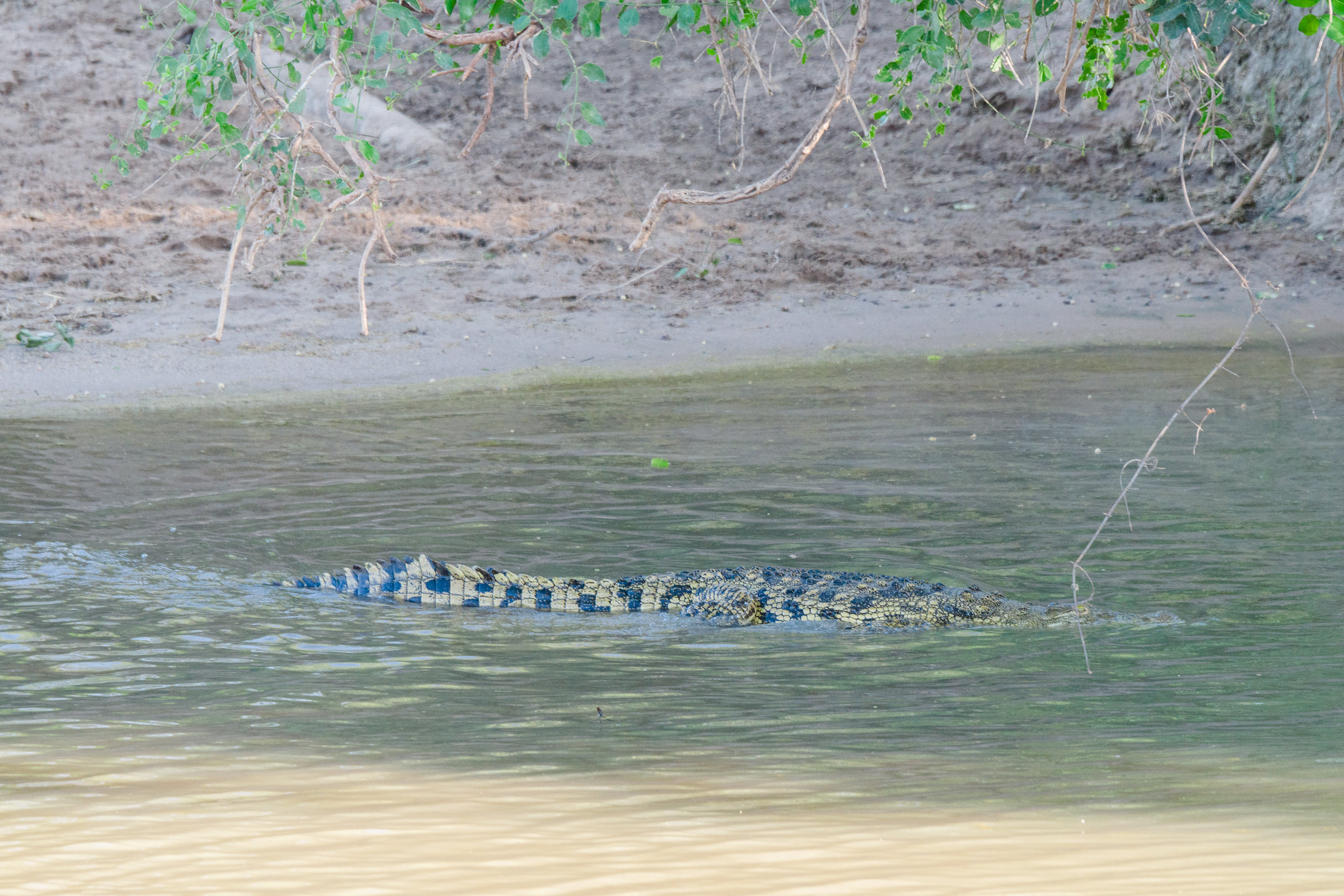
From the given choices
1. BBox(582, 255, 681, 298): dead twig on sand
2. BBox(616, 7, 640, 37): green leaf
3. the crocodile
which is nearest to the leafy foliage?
BBox(616, 7, 640, 37): green leaf

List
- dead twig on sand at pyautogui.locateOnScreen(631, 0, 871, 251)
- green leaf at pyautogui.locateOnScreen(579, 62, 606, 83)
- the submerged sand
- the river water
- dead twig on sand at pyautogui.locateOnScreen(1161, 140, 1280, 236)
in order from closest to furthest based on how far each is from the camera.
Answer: the submerged sand < the river water < green leaf at pyautogui.locateOnScreen(579, 62, 606, 83) < dead twig on sand at pyautogui.locateOnScreen(631, 0, 871, 251) < dead twig on sand at pyautogui.locateOnScreen(1161, 140, 1280, 236)

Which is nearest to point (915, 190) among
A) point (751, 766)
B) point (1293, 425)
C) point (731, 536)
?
point (1293, 425)

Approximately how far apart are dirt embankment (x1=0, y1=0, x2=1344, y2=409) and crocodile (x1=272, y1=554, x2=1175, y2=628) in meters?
5.00

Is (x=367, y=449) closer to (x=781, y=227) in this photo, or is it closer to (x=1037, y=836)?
(x=1037, y=836)

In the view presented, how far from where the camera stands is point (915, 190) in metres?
15.2

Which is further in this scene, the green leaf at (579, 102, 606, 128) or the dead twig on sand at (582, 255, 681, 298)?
the dead twig on sand at (582, 255, 681, 298)

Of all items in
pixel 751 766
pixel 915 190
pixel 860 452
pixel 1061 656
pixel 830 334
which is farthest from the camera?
pixel 915 190

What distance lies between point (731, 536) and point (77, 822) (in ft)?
12.3

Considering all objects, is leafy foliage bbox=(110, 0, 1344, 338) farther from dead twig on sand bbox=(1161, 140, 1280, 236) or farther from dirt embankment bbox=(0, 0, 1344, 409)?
dead twig on sand bbox=(1161, 140, 1280, 236)

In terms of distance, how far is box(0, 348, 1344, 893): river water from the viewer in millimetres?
2662

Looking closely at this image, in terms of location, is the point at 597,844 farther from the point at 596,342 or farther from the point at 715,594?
the point at 596,342

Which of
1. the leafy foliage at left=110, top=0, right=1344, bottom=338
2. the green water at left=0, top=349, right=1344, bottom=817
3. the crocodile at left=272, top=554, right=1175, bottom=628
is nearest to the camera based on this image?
the green water at left=0, top=349, right=1344, bottom=817

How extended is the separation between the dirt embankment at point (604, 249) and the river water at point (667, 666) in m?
1.91

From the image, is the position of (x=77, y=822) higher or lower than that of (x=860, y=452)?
lower
